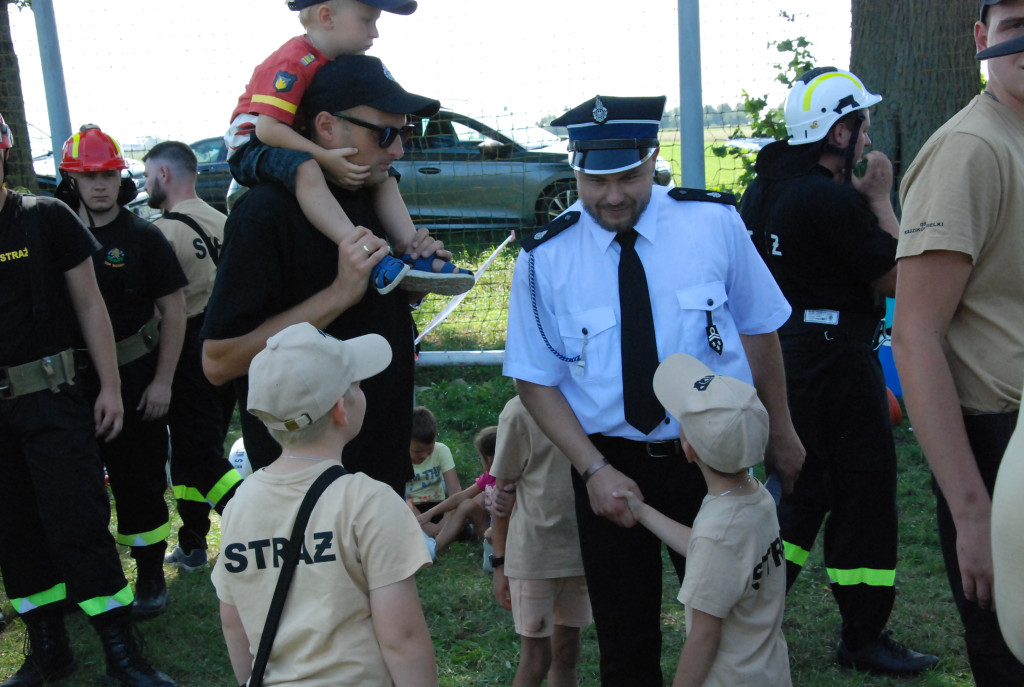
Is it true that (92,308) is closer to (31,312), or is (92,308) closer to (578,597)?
(31,312)

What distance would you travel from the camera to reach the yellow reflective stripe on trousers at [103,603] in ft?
13.1

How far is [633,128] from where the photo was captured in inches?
111

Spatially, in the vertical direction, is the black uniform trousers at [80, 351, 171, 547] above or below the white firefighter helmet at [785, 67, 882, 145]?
below

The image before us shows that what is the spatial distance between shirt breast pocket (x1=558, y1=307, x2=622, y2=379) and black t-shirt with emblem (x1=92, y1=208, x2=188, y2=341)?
A: 272 centimetres

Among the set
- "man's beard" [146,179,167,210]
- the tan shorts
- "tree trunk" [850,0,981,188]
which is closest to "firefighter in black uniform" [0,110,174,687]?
the tan shorts

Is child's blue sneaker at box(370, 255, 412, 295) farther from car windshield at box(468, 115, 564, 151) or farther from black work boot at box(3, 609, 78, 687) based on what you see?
car windshield at box(468, 115, 564, 151)

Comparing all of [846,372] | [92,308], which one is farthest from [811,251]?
[92,308]

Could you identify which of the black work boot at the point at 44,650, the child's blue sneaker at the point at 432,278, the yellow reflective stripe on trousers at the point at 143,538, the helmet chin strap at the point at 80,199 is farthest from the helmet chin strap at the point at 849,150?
the black work boot at the point at 44,650

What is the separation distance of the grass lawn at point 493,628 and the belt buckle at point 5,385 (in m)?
1.27

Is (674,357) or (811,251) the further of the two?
(811,251)

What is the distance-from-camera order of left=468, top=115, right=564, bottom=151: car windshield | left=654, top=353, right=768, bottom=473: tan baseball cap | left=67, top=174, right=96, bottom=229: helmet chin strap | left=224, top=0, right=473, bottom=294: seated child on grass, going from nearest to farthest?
1. left=654, top=353, right=768, bottom=473: tan baseball cap
2. left=224, top=0, right=473, bottom=294: seated child on grass
3. left=67, top=174, right=96, bottom=229: helmet chin strap
4. left=468, top=115, right=564, bottom=151: car windshield

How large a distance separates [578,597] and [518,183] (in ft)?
13.0

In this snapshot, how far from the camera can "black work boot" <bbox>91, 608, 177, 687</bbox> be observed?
4051 mm

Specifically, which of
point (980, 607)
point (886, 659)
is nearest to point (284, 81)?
point (980, 607)
